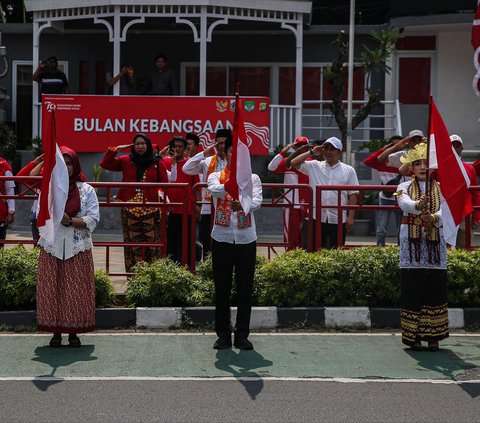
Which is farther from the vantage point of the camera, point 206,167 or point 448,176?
point 206,167

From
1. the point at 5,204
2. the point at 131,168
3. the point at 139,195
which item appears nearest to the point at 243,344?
the point at 139,195

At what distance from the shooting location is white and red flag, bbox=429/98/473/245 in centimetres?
780

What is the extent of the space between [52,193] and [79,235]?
0.47 metres

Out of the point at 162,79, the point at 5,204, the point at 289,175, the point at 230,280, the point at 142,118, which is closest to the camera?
the point at 230,280

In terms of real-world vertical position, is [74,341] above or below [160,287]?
below

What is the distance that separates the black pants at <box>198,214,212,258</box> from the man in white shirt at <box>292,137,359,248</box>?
131 cm

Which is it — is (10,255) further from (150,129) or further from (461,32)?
(461,32)

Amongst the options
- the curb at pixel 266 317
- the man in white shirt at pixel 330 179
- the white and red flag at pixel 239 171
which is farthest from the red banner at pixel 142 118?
the white and red flag at pixel 239 171

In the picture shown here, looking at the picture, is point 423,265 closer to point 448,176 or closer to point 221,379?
point 448,176

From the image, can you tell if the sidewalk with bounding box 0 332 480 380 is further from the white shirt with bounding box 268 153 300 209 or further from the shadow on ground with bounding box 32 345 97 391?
the white shirt with bounding box 268 153 300 209

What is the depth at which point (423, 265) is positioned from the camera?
830cm

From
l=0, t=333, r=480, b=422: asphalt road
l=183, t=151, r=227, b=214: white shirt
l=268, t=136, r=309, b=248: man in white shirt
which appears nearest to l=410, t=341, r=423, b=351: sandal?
l=0, t=333, r=480, b=422: asphalt road

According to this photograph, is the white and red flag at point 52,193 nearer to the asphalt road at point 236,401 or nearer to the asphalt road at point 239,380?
the asphalt road at point 239,380

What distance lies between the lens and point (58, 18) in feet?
69.9
